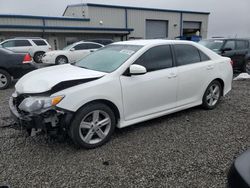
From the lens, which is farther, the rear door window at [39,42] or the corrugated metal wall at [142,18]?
the corrugated metal wall at [142,18]

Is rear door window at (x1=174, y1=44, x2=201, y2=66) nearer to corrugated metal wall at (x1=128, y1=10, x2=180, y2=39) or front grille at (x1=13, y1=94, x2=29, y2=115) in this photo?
front grille at (x1=13, y1=94, x2=29, y2=115)

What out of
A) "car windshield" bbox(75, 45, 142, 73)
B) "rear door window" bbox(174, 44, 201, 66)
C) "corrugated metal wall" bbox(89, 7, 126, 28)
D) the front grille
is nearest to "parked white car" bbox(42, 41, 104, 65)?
"car windshield" bbox(75, 45, 142, 73)

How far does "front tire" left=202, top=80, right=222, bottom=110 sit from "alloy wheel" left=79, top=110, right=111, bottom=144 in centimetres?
241

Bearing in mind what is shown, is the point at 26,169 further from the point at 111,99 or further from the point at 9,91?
the point at 9,91

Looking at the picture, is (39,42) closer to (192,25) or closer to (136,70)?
(136,70)

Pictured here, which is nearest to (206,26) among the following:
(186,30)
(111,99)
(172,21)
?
(186,30)

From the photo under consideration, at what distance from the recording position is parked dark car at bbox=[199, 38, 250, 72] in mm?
8867

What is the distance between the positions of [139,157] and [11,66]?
5.78m

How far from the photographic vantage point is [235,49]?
9.06 metres

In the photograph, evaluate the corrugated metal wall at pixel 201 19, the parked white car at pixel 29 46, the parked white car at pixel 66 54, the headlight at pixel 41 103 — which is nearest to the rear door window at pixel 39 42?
the parked white car at pixel 29 46

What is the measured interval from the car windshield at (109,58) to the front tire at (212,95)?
1.95m

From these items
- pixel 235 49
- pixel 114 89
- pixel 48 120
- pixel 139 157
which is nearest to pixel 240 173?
pixel 139 157

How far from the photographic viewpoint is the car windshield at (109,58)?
353 centimetres

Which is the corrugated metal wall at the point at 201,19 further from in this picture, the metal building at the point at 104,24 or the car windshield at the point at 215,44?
the car windshield at the point at 215,44
